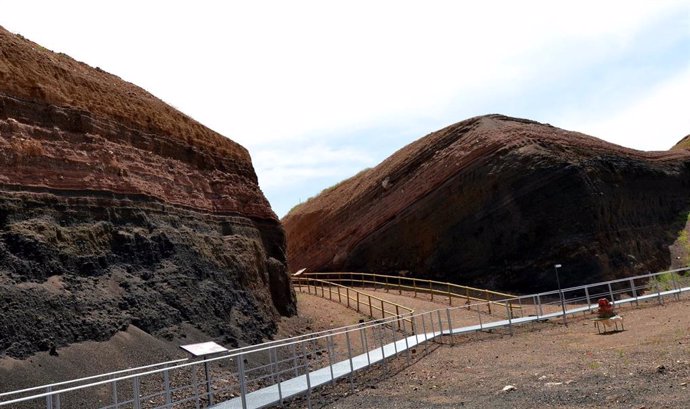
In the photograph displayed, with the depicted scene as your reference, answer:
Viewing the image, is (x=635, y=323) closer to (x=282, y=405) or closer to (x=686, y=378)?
(x=686, y=378)

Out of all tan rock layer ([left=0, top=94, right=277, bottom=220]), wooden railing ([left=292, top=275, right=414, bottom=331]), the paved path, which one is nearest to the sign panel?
the paved path

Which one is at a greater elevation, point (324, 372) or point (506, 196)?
point (506, 196)

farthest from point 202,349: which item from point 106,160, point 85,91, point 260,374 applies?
point 85,91

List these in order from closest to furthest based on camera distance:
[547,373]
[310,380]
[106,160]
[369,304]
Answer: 1. [310,380]
2. [547,373]
3. [106,160]
4. [369,304]

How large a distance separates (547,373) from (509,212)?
26.7 metres

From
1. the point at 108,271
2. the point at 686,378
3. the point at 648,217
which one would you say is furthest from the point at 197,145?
the point at 648,217

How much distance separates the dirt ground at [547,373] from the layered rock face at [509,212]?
1466cm

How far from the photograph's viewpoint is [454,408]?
11078 millimetres

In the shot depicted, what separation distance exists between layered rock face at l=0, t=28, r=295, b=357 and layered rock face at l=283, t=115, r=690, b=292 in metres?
17.7

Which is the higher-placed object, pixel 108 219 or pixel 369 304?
pixel 108 219

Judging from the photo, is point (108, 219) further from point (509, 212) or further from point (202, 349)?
point (509, 212)

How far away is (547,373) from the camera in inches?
529

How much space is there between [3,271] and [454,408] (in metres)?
9.45

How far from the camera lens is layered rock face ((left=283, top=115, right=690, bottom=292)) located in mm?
37625
